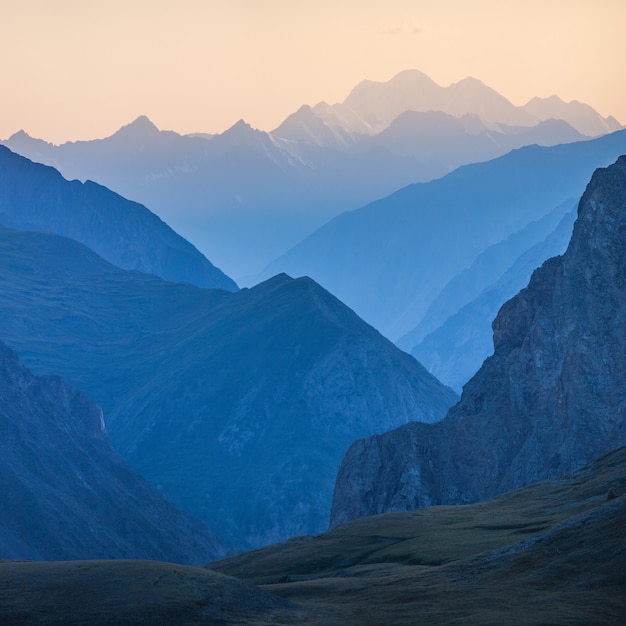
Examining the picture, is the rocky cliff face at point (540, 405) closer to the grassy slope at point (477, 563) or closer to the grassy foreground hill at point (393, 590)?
the grassy slope at point (477, 563)

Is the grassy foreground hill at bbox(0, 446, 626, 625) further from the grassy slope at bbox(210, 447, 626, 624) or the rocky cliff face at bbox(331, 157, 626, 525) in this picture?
the rocky cliff face at bbox(331, 157, 626, 525)

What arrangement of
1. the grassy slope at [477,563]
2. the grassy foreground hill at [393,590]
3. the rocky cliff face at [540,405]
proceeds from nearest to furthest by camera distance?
the grassy foreground hill at [393,590], the grassy slope at [477,563], the rocky cliff face at [540,405]

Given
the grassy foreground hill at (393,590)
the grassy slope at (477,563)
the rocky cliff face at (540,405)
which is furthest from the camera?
the rocky cliff face at (540,405)

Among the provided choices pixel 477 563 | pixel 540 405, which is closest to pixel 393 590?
pixel 477 563

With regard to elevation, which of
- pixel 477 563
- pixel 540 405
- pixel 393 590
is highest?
pixel 540 405

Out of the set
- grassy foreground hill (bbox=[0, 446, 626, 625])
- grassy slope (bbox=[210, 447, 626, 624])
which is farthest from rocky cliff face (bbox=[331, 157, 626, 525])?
grassy foreground hill (bbox=[0, 446, 626, 625])

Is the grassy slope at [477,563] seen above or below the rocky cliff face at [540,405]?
below

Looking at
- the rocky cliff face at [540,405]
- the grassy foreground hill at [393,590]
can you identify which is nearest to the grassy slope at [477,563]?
the grassy foreground hill at [393,590]

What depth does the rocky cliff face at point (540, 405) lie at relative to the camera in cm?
16688

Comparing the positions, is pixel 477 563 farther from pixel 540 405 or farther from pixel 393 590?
pixel 540 405

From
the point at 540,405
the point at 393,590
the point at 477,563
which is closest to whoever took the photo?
the point at 393,590

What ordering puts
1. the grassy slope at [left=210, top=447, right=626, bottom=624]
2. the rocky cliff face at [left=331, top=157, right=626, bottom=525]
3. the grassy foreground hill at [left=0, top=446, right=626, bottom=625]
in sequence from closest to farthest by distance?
the grassy foreground hill at [left=0, top=446, right=626, bottom=625] < the grassy slope at [left=210, top=447, right=626, bottom=624] < the rocky cliff face at [left=331, top=157, right=626, bottom=525]

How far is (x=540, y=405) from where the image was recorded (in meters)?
179

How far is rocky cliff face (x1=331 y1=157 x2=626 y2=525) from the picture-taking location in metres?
167
